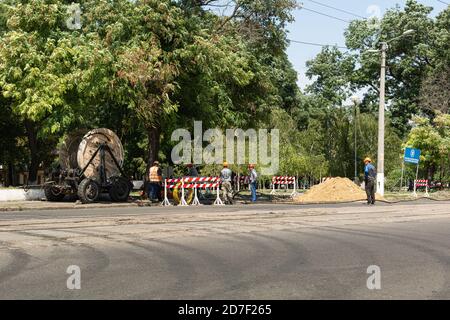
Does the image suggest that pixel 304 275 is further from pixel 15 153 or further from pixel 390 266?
pixel 15 153

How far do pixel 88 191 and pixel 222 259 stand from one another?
17102mm

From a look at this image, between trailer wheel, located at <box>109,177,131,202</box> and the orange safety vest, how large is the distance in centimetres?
104

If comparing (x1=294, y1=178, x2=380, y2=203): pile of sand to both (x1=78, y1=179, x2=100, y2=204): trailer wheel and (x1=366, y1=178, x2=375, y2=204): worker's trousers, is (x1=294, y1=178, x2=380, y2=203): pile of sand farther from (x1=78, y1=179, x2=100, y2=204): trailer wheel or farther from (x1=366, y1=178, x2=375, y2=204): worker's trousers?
(x1=78, y1=179, x2=100, y2=204): trailer wheel

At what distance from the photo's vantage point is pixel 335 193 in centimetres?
3234

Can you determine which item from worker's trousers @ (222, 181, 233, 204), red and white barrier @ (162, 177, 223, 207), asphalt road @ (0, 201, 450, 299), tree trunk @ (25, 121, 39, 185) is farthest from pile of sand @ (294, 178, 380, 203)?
tree trunk @ (25, 121, 39, 185)

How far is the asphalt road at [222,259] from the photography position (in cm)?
687

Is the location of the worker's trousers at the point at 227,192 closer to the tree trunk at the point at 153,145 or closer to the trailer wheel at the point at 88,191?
the tree trunk at the point at 153,145

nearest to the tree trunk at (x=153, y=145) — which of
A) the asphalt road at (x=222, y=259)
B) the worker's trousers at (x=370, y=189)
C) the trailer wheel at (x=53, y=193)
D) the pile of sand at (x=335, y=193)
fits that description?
the trailer wheel at (x=53, y=193)

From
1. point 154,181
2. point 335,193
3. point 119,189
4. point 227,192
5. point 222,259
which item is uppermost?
point 154,181

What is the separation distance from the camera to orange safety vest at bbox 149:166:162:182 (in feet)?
87.8

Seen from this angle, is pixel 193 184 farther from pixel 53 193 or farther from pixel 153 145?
pixel 53 193

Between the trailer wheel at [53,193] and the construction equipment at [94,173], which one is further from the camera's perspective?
the trailer wheel at [53,193]

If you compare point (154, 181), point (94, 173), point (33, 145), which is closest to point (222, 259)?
point (154, 181)

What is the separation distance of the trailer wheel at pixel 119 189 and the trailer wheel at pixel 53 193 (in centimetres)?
219
